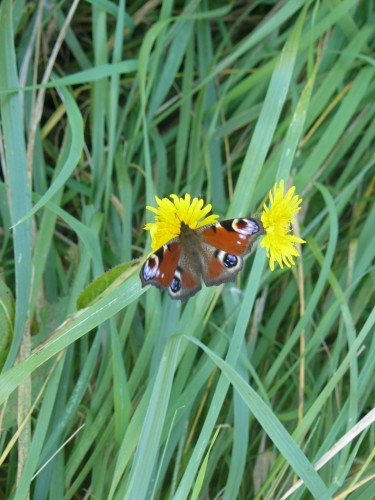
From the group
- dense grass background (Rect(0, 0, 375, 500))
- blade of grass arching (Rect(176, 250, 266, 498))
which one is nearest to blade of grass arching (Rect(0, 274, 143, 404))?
dense grass background (Rect(0, 0, 375, 500))

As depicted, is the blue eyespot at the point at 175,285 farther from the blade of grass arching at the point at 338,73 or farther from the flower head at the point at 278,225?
the blade of grass arching at the point at 338,73

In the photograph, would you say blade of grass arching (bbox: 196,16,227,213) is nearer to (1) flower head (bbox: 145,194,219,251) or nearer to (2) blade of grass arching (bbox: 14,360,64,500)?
(1) flower head (bbox: 145,194,219,251)

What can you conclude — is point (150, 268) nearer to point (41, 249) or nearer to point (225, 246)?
point (225, 246)

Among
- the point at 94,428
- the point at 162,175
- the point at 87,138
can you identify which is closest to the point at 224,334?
the point at 94,428

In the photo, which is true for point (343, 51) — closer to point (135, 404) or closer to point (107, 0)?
point (107, 0)

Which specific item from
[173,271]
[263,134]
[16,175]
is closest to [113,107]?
[16,175]

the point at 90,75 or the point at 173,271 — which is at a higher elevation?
the point at 90,75
